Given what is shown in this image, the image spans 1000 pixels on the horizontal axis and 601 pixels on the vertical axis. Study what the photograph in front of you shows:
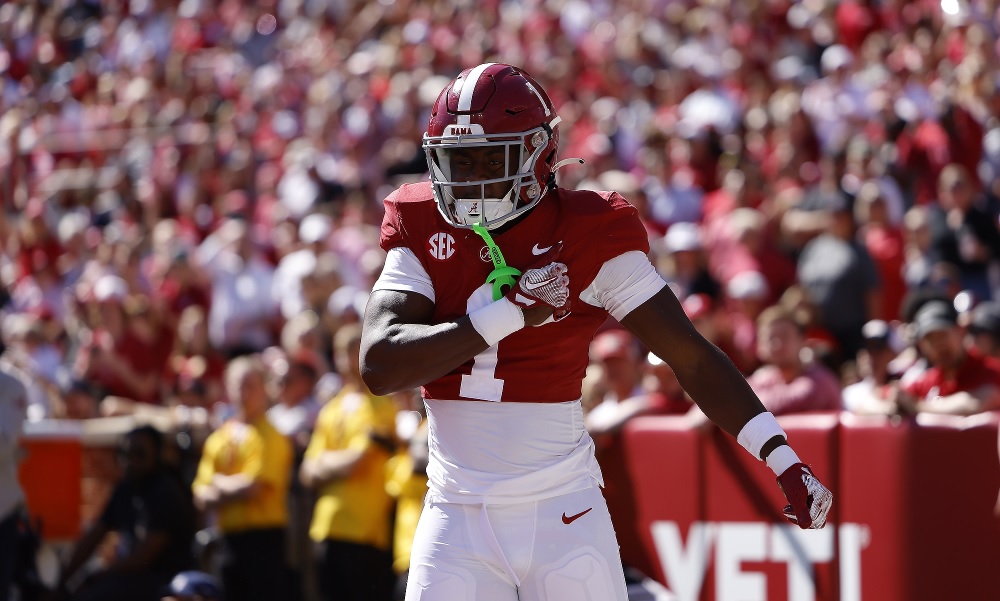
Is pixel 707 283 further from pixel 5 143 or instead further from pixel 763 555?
pixel 5 143

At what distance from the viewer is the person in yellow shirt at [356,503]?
6848 millimetres

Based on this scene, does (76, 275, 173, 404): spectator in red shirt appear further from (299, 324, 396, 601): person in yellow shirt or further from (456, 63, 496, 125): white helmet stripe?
(456, 63, 496, 125): white helmet stripe

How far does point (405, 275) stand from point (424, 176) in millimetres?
7874

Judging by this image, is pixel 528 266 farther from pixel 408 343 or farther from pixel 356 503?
pixel 356 503

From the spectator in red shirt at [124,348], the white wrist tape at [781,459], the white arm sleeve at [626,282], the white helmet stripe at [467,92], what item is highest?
the white helmet stripe at [467,92]

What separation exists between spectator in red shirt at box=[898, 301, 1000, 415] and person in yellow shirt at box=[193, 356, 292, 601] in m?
3.19

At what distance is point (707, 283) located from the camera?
8.47 m

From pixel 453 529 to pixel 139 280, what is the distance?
26.7ft

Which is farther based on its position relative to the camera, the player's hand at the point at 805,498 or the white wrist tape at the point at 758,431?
the white wrist tape at the point at 758,431

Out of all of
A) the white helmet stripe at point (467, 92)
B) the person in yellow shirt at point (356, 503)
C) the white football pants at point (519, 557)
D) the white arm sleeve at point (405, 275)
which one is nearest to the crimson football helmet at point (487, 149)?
the white helmet stripe at point (467, 92)

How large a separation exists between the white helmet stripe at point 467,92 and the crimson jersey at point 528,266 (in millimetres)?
251

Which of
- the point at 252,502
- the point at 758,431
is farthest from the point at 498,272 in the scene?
the point at 252,502

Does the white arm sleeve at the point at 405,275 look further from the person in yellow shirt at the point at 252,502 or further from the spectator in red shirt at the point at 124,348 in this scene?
the spectator in red shirt at the point at 124,348

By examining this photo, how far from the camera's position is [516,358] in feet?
11.0
